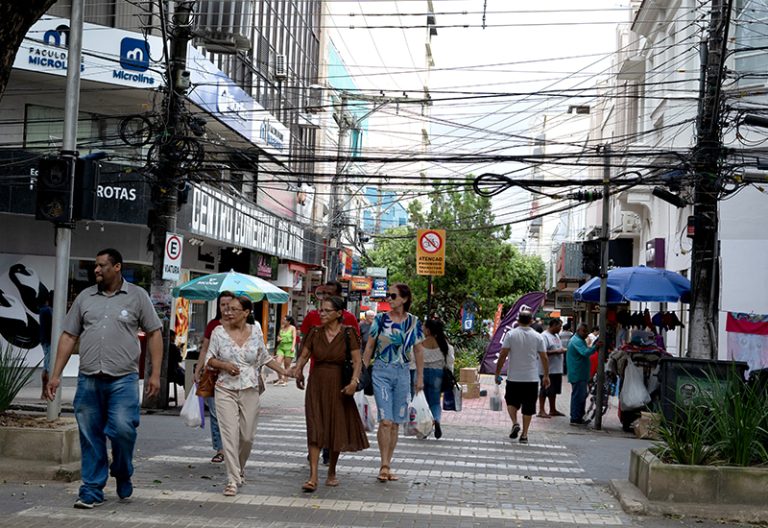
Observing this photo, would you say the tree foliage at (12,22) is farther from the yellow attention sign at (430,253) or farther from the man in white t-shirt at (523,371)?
the yellow attention sign at (430,253)

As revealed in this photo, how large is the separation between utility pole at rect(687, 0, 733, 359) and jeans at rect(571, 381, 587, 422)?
334 cm

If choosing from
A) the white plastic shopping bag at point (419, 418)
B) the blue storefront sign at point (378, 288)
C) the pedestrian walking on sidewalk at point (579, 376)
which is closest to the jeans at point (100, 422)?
the white plastic shopping bag at point (419, 418)

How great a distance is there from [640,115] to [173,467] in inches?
856

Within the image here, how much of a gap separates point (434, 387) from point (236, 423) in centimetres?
602

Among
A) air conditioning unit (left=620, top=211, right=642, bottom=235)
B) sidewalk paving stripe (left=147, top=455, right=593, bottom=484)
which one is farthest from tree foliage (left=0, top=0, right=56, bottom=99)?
air conditioning unit (left=620, top=211, right=642, bottom=235)

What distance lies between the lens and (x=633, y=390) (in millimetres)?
17078

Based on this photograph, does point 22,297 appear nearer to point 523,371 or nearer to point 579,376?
point 579,376

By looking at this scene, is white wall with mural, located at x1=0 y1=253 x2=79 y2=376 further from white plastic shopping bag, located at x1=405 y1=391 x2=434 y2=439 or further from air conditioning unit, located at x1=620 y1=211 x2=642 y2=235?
air conditioning unit, located at x1=620 y1=211 x2=642 y2=235

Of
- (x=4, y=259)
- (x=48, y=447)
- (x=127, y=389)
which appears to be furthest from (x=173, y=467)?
(x=4, y=259)

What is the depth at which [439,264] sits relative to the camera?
28.9 m

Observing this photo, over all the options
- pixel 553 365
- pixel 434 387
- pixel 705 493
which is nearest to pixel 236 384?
pixel 705 493

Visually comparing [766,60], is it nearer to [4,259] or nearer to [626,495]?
[626,495]

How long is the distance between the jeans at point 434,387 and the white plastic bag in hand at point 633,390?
3.79m

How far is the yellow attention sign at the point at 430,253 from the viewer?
28.6m
